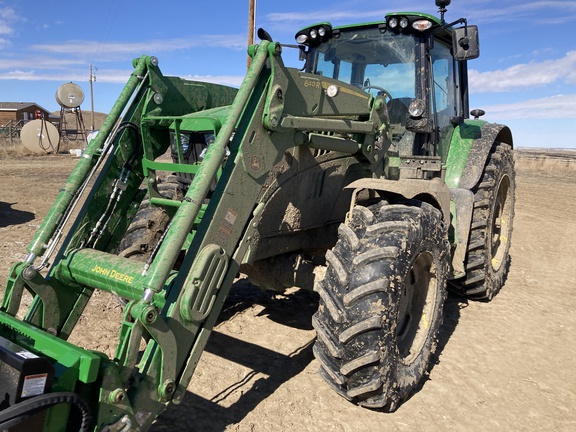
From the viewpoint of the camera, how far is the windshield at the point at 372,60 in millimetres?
5117

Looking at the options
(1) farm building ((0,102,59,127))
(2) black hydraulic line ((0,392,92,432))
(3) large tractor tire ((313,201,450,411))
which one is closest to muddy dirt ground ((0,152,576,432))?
(3) large tractor tire ((313,201,450,411))

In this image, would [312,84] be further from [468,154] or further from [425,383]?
[468,154]

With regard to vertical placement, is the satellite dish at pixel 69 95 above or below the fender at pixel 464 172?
above

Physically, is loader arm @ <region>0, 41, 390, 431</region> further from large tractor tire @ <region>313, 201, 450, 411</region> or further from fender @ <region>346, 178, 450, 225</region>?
large tractor tire @ <region>313, 201, 450, 411</region>

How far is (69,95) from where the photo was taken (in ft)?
85.8

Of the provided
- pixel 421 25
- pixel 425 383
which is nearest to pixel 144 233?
pixel 425 383

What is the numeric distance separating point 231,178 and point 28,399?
4.87ft

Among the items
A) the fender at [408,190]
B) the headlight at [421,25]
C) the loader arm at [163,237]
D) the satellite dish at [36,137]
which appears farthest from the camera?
the satellite dish at [36,137]

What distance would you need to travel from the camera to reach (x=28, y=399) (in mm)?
2244

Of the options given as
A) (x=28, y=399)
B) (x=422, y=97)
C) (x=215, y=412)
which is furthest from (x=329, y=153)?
(x=28, y=399)

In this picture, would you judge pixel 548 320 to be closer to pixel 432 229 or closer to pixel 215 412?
pixel 432 229

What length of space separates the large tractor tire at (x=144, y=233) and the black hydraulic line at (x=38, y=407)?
2057 mm

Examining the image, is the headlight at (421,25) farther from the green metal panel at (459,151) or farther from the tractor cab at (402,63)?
the green metal panel at (459,151)

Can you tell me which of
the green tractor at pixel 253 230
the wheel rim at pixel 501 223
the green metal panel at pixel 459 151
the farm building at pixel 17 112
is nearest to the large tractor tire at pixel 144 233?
the green tractor at pixel 253 230
